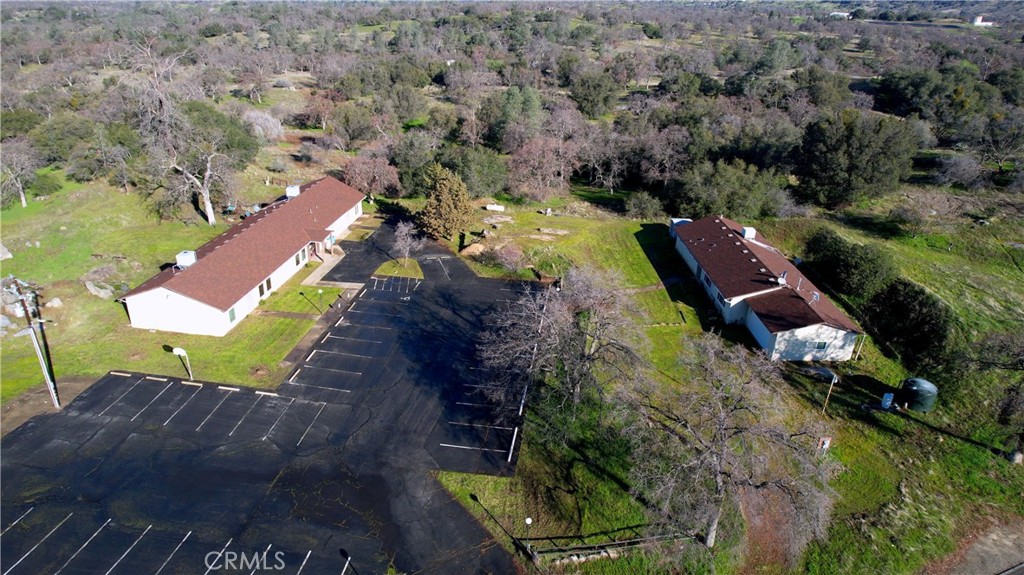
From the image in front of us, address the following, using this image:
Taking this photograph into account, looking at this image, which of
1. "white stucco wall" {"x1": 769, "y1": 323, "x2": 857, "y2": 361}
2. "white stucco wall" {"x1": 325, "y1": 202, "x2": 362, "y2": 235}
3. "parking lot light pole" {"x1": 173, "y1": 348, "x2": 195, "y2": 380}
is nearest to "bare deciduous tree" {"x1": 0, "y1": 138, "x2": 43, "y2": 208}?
"white stucco wall" {"x1": 325, "y1": 202, "x2": 362, "y2": 235}

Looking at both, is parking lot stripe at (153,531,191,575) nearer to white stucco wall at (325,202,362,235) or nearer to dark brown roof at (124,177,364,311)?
dark brown roof at (124,177,364,311)

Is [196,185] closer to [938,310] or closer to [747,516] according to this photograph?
[747,516]

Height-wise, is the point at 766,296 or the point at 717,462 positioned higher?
the point at 717,462

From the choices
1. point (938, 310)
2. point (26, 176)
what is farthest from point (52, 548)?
point (938, 310)

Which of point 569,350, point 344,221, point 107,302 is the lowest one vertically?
point 107,302

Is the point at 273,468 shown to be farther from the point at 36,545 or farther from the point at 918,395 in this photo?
the point at 918,395

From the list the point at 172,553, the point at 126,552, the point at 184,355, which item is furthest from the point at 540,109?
the point at 126,552
